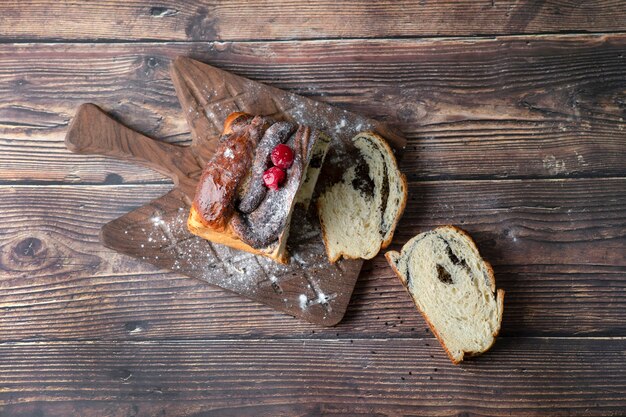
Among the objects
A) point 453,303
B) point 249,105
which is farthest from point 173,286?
point 453,303

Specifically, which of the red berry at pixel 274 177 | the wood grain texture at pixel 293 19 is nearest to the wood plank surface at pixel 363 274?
the red berry at pixel 274 177

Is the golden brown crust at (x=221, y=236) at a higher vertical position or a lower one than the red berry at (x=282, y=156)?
lower

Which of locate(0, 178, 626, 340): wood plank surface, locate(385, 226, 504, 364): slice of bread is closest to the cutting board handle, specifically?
locate(0, 178, 626, 340): wood plank surface

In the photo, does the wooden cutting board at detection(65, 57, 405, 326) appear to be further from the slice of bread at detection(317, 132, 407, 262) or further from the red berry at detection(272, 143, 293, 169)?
the red berry at detection(272, 143, 293, 169)

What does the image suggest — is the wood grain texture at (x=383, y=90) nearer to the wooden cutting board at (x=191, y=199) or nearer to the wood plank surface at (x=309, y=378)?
the wooden cutting board at (x=191, y=199)

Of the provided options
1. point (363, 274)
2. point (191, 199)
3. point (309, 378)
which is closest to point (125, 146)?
point (191, 199)

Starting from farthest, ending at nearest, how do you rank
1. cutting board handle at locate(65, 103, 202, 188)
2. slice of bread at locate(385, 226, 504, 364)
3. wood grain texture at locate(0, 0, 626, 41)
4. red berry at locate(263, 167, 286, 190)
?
wood grain texture at locate(0, 0, 626, 41) → cutting board handle at locate(65, 103, 202, 188) → slice of bread at locate(385, 226, 504, 364) → red berry at locate(263, 167, 286, 190)
